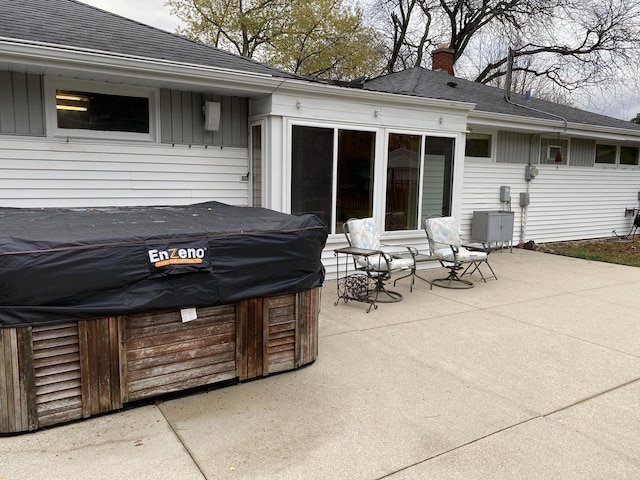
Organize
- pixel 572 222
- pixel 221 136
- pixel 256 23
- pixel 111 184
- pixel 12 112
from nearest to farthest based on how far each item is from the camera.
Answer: pixel 12 112 → pixel 111 184 → pixel 221 136 → pixel 572 222 → pixel 256 23

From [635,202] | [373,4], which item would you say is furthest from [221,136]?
[373,4]

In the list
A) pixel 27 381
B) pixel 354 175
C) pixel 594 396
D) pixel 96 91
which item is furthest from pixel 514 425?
pixel 96 91

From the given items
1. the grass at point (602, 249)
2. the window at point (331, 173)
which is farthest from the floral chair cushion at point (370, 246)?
the grass at point (602, 249)

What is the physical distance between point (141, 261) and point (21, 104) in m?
3.22

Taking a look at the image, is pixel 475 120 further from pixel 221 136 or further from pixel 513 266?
pixel 221 136

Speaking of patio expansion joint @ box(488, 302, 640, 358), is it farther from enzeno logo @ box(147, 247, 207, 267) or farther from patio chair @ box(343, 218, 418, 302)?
enzeno logo @ box(147, 247, 207, 267)

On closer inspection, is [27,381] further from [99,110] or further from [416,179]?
[416,179]

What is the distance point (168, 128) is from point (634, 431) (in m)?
5.16

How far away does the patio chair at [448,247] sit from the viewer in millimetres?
6402

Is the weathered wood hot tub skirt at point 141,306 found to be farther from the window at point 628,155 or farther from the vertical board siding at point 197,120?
the window at point 628,155

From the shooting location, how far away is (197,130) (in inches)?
227

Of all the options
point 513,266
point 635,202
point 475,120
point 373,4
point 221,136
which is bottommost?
point 513,266

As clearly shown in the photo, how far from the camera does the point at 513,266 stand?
26.2ft

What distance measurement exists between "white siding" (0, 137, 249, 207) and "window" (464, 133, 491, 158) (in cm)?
472
